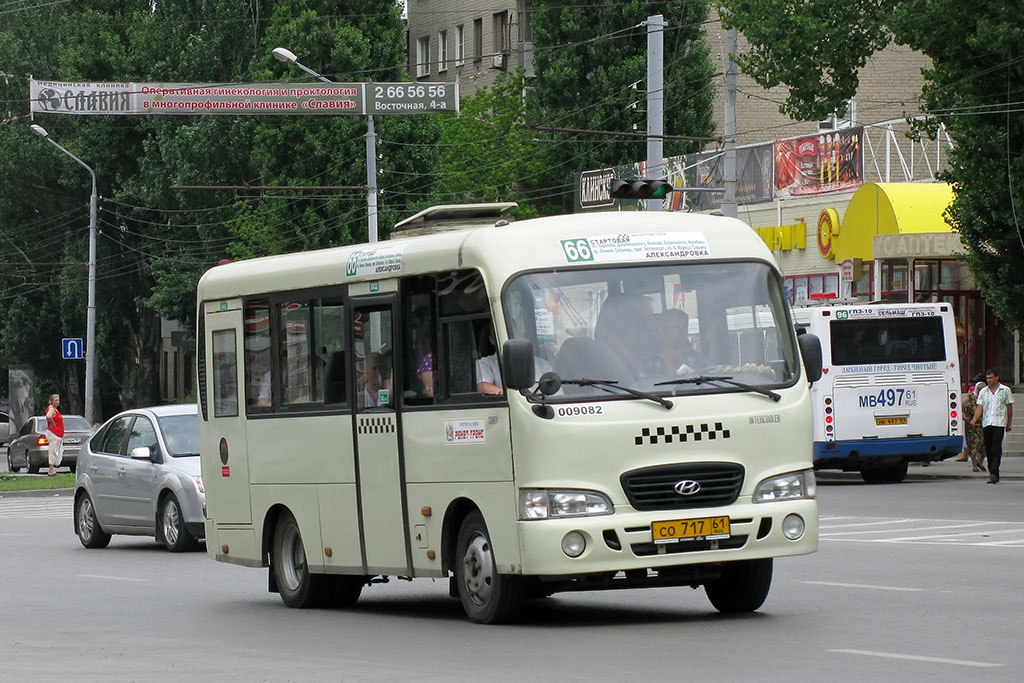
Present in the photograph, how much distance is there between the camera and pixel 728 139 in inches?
1375

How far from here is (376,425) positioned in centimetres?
1395

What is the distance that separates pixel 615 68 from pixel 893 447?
2843 centimetres

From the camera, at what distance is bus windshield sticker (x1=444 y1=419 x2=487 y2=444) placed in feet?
42.0

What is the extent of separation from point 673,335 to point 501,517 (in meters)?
1.49

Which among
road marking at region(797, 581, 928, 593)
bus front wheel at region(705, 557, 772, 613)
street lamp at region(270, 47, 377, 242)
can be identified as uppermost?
street lamp at region(270, 47, 377, 242)

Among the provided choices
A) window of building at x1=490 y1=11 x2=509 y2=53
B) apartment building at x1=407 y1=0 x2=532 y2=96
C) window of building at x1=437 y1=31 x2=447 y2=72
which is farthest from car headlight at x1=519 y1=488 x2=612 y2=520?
window of building at x1=437 y1=31 x2=447 y2=72

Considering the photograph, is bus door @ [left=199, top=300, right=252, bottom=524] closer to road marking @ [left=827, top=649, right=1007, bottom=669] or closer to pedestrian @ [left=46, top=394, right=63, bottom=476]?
road marking @ [left=827, top=649, right=1007, bottom=669]

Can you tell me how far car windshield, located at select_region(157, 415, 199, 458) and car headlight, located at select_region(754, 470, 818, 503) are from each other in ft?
35.6

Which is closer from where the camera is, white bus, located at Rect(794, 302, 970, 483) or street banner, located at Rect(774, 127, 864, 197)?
white bus, located at Rect(794, 302, 970, 483)

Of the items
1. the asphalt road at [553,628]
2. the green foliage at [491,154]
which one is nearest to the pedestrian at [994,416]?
the asphalt road at [553,628]

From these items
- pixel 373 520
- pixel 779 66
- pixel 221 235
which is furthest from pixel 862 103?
pixel 373 520

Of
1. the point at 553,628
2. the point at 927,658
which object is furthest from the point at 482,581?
the point at 927,658

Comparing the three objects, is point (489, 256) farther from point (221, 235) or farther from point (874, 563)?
point (221, 235)

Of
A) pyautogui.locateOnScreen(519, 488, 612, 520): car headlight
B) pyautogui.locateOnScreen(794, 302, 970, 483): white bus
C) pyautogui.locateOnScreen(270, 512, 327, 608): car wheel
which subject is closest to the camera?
pyautogui.locateOnScreen(519, 488, 612, 520): car headlight
